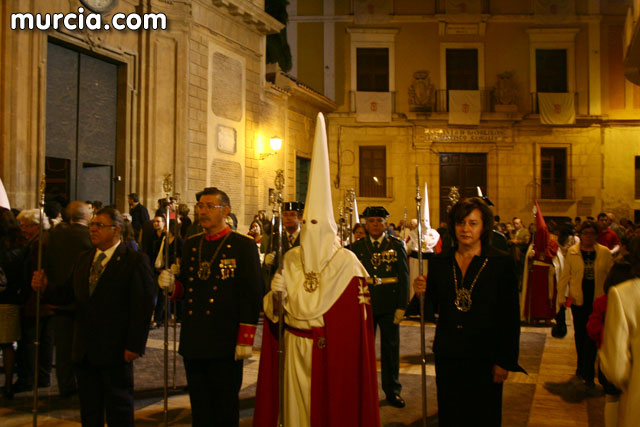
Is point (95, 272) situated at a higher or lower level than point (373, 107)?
lower

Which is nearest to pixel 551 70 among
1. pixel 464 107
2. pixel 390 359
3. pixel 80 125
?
pixel 464 107

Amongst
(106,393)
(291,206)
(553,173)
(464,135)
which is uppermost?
(464,135)

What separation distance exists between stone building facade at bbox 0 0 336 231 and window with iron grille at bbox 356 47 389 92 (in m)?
8.43

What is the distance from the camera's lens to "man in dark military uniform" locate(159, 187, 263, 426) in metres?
4.32

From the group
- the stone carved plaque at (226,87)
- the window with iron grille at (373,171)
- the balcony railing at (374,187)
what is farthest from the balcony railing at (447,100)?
the stone carved plaque at (226,87)

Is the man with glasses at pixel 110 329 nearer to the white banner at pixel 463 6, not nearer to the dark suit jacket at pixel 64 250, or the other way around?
the dark suit jacket at pixel 64 250

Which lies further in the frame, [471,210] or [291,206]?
[291,206]

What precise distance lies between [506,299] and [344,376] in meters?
1.20

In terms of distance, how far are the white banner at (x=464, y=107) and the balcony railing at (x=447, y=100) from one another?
21cm

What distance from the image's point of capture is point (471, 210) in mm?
3965

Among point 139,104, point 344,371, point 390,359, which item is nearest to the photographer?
point 344,371

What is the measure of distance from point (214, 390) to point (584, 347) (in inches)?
178

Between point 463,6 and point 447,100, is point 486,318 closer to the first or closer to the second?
point 447,100

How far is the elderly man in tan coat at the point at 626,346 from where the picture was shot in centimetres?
310
